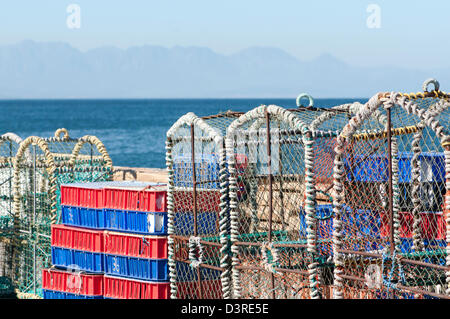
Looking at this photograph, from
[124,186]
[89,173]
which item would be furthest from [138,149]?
[124,186]

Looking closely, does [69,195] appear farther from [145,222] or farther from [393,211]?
[393,211]

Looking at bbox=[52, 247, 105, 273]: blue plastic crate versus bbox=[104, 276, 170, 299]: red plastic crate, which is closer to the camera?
bbox=[104, 276, 170, 299]: red plastic crate

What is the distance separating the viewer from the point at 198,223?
460 inches

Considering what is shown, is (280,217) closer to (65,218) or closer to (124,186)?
(124,186)

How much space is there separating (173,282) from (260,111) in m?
2.67

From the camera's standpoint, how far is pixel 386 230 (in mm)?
11406

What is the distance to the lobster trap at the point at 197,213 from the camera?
1059 centimetres

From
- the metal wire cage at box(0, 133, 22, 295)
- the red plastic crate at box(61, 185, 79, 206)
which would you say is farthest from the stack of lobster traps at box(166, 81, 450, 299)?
the metal wire cage at box(0, 133, 22, 295)

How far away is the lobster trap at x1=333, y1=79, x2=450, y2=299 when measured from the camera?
9.12 metres

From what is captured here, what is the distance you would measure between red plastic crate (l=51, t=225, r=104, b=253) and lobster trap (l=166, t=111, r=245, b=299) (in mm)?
1141

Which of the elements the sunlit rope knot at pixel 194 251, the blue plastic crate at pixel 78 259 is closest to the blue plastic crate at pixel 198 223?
the sunlit rope knot at pixel 194 251

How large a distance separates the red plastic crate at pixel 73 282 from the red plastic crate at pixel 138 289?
0.95 feet

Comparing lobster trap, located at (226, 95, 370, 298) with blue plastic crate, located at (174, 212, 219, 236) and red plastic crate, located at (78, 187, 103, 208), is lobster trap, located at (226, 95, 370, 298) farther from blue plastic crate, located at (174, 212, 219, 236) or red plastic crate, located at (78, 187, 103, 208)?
red plastic crate, located at (78, 187, 103, 208)

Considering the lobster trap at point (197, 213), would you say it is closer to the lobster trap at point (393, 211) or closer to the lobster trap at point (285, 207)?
the lobster trap at point (285, 207)
